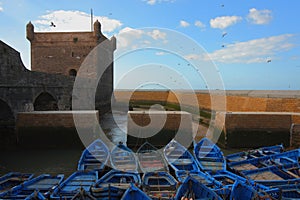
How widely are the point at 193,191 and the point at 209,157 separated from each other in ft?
12.2

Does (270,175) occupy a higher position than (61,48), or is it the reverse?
(61,48)

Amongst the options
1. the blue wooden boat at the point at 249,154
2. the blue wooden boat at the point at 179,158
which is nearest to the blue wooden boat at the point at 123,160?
the blue wooden boat at the point at 179,158

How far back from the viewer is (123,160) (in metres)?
8.20

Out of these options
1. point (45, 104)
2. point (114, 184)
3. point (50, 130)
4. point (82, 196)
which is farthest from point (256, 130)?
point (45, 104)

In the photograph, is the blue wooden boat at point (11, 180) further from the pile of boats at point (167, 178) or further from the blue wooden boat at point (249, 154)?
the blue wooden boat at point (249, 154)

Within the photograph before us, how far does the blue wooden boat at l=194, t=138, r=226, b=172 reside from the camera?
748cm

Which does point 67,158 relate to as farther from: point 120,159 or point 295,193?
point 295,193

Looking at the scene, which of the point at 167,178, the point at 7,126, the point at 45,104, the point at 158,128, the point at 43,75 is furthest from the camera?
the point at 45,104

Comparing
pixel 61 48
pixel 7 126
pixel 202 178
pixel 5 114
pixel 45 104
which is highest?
pixel 61 48

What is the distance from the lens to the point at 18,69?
12.3 meters

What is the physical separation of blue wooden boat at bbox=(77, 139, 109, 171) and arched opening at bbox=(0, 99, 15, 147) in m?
5.39

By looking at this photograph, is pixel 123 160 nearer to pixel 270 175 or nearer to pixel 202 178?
pixel 202 178

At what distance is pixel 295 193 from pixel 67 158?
8458 millimetres

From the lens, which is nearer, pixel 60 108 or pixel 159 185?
pixel 159 185
